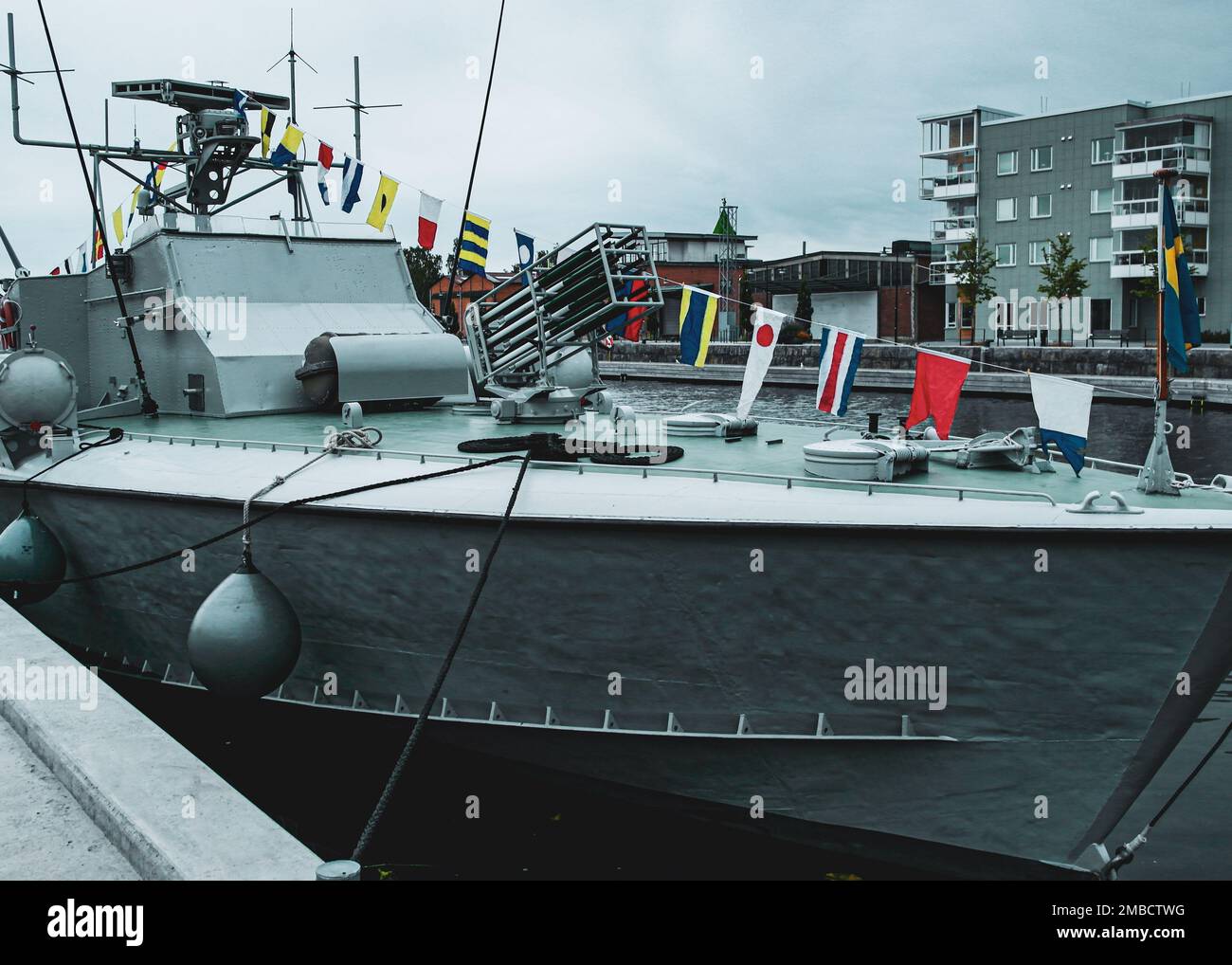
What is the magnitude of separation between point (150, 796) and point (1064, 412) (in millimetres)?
4895

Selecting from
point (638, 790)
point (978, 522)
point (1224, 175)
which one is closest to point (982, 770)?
point (978, 522)

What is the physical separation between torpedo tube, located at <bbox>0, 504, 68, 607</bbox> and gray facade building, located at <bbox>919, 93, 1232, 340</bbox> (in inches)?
1640

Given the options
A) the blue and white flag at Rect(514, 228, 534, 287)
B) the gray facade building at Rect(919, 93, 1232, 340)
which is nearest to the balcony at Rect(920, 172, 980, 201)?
the gray facade building at Rect(919, 93, 1232, 340)

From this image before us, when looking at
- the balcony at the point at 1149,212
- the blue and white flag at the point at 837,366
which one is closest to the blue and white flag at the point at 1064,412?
the blue and white flag at the point at 837,366

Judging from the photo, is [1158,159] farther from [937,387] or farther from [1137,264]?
[937,387]

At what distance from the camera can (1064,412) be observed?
21.5 ft

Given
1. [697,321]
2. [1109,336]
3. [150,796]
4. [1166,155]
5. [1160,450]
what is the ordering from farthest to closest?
[1109,336] → [1166,155] → [697,321] → [1160,450] → [150,796]

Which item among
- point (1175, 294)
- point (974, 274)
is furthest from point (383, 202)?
point (974, 274)

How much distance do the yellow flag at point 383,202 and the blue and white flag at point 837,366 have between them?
5001 mm

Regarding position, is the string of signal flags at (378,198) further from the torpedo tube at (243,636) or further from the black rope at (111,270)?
the torpedo tube at (243,636)

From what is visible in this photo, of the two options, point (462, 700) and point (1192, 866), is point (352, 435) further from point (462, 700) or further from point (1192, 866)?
point (1192, 866)

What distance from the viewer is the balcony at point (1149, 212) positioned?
4756 centimetres

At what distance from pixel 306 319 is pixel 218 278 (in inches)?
31.2

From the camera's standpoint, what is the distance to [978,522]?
18.8ft
